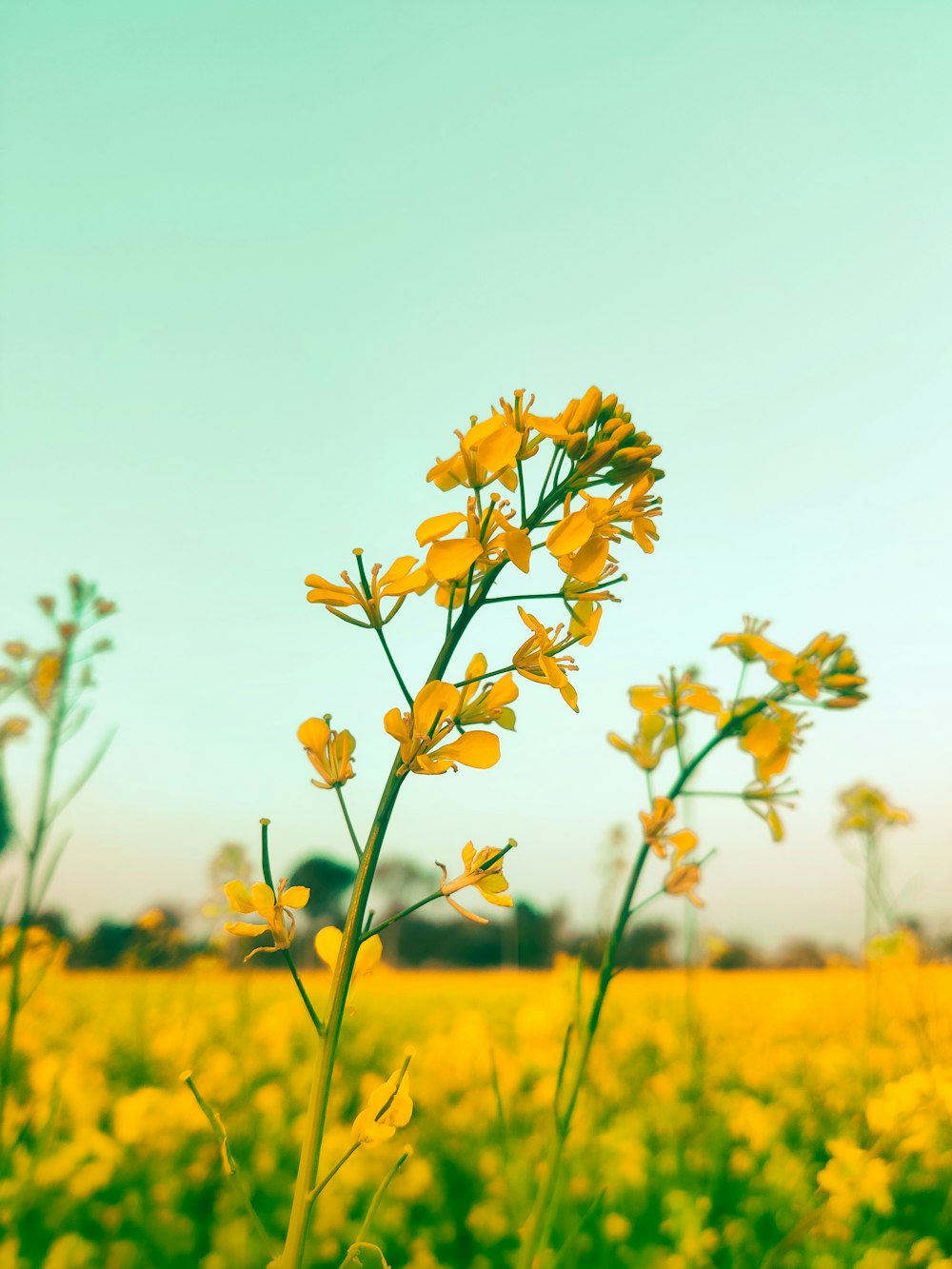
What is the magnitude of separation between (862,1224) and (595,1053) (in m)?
2.68

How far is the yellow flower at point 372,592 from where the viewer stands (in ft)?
3.58

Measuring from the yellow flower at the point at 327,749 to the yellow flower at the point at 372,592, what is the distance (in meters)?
0.14

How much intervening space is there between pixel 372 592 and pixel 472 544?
0.51ft

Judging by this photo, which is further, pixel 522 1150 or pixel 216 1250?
pixel 522 1150

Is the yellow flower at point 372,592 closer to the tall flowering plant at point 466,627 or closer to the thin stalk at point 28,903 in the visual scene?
the tall flowering plant at point 466,627

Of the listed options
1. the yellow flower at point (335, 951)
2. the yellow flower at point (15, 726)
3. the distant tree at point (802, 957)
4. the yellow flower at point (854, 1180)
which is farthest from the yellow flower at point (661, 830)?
the distant tree at point (802, 957)

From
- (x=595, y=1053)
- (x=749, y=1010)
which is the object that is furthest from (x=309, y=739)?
(x=749, y=1010)

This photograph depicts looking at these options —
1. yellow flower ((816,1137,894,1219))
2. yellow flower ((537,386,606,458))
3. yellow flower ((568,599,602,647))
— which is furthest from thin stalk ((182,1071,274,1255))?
yellow flower ((816,1137,894,1219))

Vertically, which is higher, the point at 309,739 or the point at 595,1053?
the point at 309,739

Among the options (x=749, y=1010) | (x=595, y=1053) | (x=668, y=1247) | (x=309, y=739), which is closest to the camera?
(x=309, y=739)

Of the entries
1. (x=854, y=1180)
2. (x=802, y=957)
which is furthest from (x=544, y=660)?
(x=802, y=957)

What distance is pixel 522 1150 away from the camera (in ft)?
12.6

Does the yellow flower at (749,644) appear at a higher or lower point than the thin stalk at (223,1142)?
higher

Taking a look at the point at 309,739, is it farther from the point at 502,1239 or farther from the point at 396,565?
the point at 502,1239
